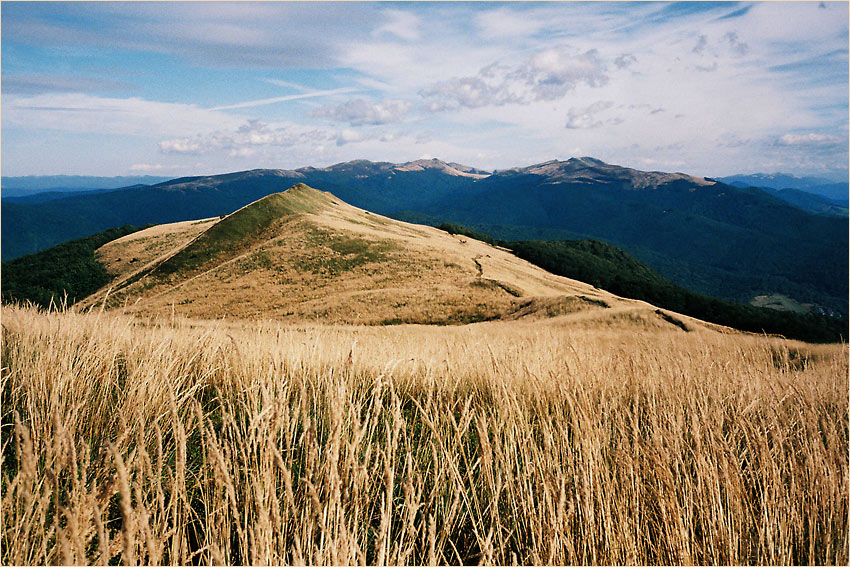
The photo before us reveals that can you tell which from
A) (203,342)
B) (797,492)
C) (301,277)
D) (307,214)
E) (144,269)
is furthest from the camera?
(307,214)

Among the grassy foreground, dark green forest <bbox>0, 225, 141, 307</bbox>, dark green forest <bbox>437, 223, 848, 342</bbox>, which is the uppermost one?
the grassy foreground

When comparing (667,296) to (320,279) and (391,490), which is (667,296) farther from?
(391,490)

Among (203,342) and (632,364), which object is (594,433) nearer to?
(632,364)

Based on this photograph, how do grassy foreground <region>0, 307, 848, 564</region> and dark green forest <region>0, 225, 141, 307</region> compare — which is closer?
grassy foreground <region>0, 307, 848, 564</region>

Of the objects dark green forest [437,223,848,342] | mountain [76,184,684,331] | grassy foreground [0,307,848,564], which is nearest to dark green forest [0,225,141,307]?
mountain [76,184,684,331]

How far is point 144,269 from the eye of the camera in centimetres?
5466

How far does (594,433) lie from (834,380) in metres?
4.10

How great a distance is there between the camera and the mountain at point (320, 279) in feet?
116

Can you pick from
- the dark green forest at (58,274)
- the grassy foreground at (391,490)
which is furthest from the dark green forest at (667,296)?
the dark green forest at (58,274)

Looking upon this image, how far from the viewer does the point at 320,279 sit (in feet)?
148

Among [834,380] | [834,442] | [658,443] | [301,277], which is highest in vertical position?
[658,443]

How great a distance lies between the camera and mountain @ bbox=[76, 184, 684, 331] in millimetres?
35250

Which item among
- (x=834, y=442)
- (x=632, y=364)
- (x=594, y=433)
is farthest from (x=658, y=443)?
(x=632, y=364)

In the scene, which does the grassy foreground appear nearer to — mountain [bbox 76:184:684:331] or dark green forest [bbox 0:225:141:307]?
mountain [bbox 76:184:684:331]
